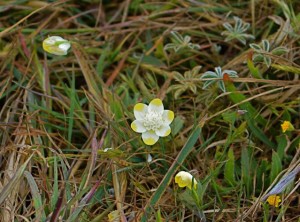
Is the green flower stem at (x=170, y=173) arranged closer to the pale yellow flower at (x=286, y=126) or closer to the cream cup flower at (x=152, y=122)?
the cream cup flower at (x=152, y=122)

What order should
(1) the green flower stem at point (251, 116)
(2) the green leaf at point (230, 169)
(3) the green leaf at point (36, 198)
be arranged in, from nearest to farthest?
(3) the green leaf at point (36, 198) → (2) the green leaf at point (230, 169) → (1) the green flower stem at point (251, 116)

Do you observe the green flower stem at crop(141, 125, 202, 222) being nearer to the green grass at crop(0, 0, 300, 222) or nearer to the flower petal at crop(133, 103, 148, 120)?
the green grass at crop(0, 0, 300, 222)

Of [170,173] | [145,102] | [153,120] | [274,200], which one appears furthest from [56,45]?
[274,200]

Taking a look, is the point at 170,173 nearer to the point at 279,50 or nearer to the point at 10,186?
the point at 10,186

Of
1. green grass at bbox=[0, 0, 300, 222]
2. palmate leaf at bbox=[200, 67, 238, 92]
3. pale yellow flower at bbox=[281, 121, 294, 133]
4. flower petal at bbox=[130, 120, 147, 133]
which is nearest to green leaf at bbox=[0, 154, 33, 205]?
green grass at bbox=[0, 0, 300, 222]

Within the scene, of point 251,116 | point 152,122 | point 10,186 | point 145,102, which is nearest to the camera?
point 10,186

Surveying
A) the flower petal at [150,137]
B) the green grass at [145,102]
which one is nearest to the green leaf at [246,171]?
the green grass at [145,102]
